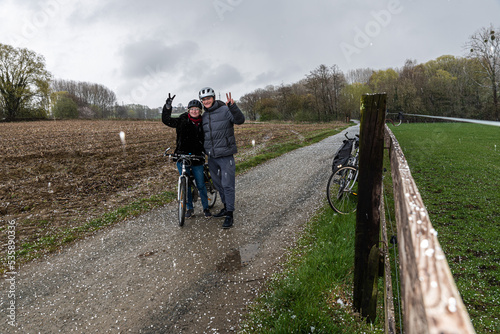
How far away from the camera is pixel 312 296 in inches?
117

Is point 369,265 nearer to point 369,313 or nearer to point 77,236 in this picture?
point 369,313

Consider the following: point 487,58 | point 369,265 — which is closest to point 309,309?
point 369,265

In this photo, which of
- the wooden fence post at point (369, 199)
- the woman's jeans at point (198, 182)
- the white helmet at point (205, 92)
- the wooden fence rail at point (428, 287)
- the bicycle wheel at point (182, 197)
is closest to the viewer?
the wooden fence rail at point (428, 287)

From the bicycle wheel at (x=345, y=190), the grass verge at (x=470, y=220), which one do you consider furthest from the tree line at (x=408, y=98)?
the bicycle wheel at (x=345, y=190)

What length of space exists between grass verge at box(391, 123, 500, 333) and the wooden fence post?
1.16 meters

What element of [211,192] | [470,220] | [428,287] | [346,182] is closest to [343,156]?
[346,182]

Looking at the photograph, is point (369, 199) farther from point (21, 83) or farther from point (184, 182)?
point (21, 83)

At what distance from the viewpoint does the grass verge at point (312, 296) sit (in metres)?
2.59

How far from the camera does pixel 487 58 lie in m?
34.2

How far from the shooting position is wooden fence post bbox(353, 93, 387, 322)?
2363 mm

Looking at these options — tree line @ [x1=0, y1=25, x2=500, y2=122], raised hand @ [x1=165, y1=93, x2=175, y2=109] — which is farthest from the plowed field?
tree line @ [x1=0, y1=25, x2=500, y2=122]

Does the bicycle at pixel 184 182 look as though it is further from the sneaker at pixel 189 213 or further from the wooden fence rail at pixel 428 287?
→ the wooden fence rail at pixel 428 287

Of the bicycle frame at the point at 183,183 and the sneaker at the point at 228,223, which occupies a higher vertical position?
the bicycle frame at the point at 183,183

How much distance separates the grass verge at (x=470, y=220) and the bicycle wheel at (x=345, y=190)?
1564mm
